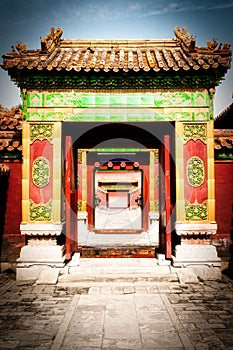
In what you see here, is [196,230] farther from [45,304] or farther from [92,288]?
[45,304]

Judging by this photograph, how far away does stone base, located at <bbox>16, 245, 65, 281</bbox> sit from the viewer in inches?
269

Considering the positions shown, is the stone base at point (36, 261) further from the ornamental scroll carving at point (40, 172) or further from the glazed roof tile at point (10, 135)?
the glazed roof tile at point (10, 135)

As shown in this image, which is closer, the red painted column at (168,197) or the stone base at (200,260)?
the stone base at (200,260)

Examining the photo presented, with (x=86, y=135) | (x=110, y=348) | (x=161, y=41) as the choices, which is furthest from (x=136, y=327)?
(x=161, y=41)

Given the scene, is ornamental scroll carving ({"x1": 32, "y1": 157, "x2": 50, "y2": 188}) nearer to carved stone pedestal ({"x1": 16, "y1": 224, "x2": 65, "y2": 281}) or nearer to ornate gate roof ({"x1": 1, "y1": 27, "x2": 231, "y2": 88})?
carved stone pedestal ({"x1": 16, "y1": 224, "x2": 65, "y2": 281})

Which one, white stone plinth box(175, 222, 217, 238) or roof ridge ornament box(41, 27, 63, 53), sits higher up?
roof ridge ornament box(41, 27, 63, 53)

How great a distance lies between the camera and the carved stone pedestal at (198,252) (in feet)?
22.4

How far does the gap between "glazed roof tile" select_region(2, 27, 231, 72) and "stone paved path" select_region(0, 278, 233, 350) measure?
4954mm

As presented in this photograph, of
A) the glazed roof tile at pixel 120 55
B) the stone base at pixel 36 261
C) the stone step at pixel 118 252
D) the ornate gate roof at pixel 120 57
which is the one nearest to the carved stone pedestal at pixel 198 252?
the stone step at pixel 118 252

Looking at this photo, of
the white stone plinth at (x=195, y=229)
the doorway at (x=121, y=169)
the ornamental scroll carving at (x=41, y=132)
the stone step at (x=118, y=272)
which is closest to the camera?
the stone step at (x=118, y=272)

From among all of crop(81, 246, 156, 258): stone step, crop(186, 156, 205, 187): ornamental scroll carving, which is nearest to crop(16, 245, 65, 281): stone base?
crop(81, 246, 156, 258): stone step

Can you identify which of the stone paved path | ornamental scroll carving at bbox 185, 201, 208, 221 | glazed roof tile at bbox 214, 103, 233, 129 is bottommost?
the stone paved path

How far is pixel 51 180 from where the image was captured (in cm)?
717

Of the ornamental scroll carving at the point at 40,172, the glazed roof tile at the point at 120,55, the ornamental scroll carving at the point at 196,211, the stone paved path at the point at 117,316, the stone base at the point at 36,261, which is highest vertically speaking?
the glazed roof tile at the point at 120,55
